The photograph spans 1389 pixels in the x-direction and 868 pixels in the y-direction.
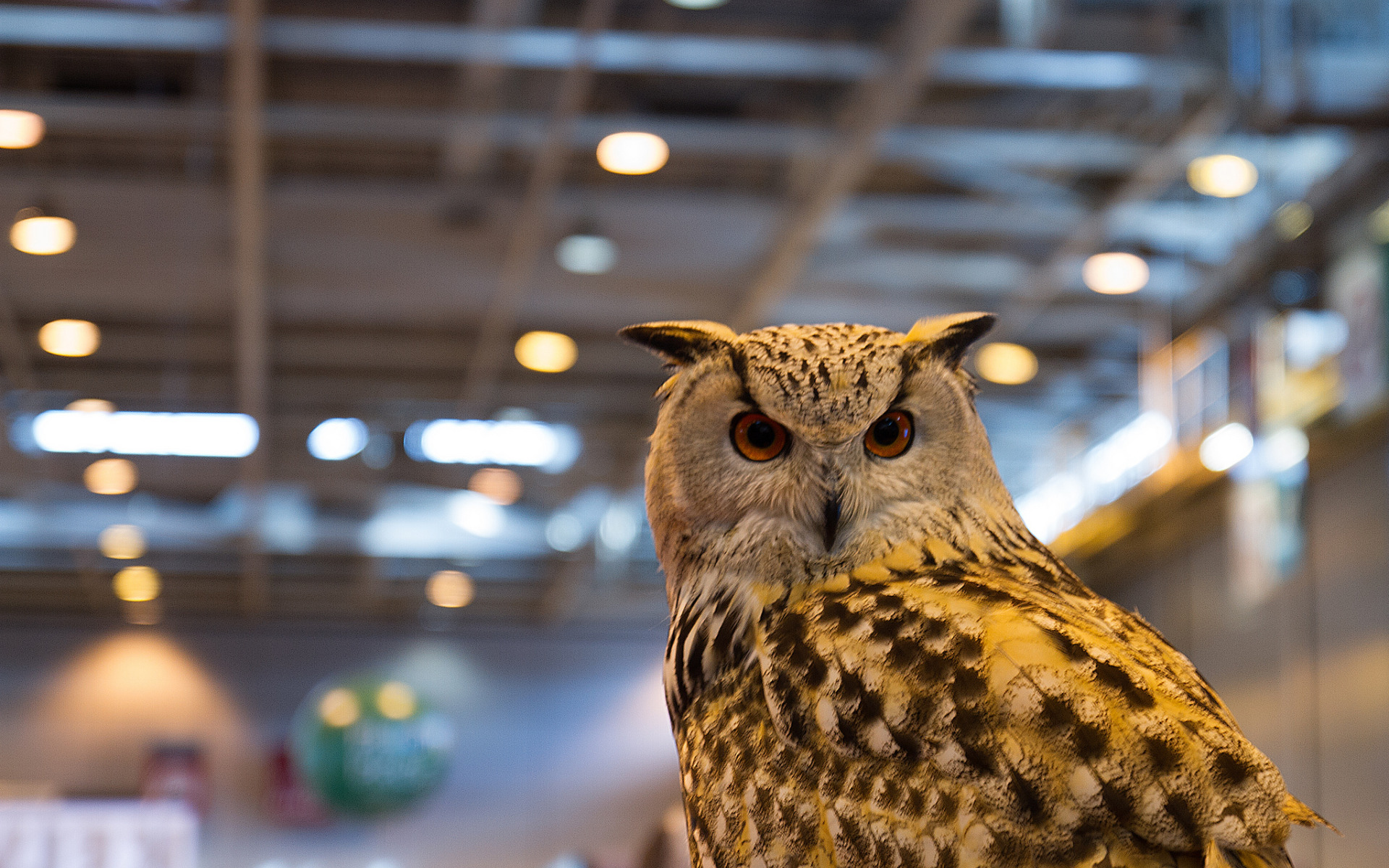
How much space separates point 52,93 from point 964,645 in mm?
5751

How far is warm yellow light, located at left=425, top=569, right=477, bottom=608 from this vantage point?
12602mm

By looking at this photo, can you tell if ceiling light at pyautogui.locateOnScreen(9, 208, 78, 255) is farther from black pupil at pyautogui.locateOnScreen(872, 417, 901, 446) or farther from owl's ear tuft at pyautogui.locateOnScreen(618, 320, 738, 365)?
black pupil at pyautogui.locateOnScreen(872, 417, 901, 446)

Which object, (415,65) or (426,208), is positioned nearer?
(415,65)

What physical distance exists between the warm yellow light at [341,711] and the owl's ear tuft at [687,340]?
7291 mm

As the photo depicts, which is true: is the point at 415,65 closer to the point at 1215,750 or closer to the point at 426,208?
the point at 426,208

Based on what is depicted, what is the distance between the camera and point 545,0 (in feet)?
17.3

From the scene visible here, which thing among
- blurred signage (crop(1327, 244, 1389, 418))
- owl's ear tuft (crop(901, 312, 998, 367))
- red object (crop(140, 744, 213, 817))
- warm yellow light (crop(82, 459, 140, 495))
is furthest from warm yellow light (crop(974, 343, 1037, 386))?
red object (crop(140, 744, 213, 817))

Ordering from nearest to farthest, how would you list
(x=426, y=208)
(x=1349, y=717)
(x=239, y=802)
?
(x=1349, y=717)
(x=426, y=208)
(x=239, y=802)

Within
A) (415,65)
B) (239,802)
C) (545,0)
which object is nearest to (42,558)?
(239,802)

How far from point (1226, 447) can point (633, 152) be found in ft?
8.91

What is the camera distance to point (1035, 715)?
0.86 meters

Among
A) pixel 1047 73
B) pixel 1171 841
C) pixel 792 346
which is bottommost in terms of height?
pixel 1171 841

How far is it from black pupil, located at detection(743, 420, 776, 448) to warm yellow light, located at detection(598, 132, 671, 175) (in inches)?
194

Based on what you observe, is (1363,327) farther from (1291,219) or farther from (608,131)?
(608,131)
